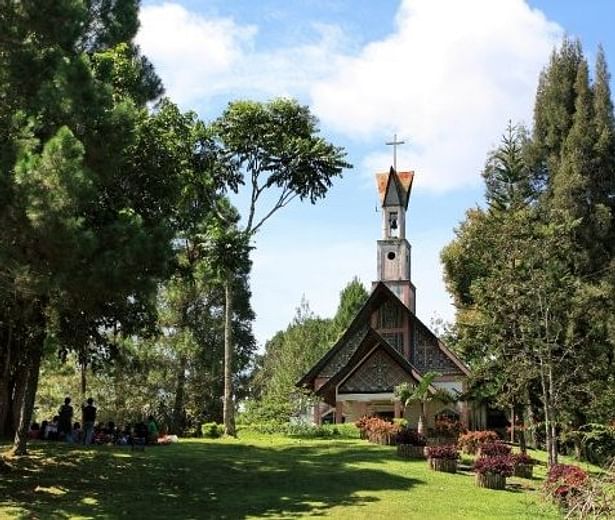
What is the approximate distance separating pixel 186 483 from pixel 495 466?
20.7 ft

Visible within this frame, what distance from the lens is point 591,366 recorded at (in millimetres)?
19656

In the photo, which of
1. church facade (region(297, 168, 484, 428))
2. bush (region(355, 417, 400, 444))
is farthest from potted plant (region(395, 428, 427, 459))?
church facade (region(297, 168, 484, 428))

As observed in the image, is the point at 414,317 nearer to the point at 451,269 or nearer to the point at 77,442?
the point at 451,269

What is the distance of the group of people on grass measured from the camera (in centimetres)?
2031

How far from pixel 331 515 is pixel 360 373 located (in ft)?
63.7

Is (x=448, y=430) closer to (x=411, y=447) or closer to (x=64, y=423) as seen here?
(x=411, y=447)

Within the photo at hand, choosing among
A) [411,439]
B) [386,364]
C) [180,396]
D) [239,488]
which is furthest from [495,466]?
[180,396]

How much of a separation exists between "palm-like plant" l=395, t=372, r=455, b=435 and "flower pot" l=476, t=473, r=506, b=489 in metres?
9.34

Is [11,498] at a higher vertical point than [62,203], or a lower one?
lower

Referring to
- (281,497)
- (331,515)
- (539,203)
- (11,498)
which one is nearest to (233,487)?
(281,497)

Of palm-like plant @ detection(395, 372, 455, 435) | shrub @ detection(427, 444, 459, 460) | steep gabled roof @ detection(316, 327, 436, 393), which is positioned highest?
steep gabled roof @ detection(316, 327, 436, 393)

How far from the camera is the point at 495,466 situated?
16.0 m

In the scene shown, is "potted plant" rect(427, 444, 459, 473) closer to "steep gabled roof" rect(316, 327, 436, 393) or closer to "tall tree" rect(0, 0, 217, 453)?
"tall tree" rect(0, 0, 217, 453)

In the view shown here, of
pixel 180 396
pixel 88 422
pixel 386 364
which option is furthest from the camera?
pixel 180 396
